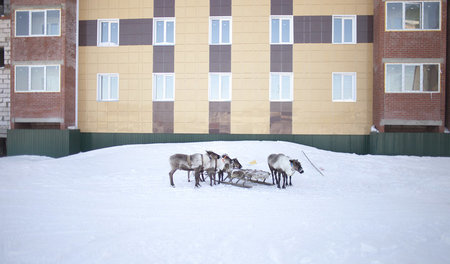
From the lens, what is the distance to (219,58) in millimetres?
13602

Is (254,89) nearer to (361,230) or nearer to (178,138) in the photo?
(178,138)

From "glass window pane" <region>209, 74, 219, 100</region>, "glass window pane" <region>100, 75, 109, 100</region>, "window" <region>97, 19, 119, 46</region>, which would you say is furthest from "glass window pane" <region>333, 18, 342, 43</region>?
"glass window pane" <region>100, 75, 109, 100</region>

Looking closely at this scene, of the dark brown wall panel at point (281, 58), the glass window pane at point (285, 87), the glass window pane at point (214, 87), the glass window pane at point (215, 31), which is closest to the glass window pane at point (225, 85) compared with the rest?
the glass window pane at point (214, 87)

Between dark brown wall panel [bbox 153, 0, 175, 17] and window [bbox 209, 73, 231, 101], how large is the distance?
4.03 meters

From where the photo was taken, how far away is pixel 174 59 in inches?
540

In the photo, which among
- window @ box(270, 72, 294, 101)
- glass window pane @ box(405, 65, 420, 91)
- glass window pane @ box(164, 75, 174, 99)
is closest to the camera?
glass window pane @ box(405, 65, 420, 91)

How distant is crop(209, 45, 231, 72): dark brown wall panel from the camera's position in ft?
44.5

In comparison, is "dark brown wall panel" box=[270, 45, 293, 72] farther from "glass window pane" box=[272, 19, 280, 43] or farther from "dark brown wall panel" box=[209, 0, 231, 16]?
"dark brown wall panel" box=[209, 0, 231, 16]

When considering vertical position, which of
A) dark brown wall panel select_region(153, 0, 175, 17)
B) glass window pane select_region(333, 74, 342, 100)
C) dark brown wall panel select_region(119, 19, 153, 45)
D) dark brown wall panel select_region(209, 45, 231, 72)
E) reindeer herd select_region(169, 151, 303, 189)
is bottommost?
reindeer herd select_region(169, 151, 303, 189)

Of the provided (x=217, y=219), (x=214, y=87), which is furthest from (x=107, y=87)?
(x=217, y=219)

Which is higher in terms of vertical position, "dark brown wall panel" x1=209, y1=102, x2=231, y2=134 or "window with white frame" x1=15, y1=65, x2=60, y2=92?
"window with white frame" x1=15, y1=65, x2=60, y2=92

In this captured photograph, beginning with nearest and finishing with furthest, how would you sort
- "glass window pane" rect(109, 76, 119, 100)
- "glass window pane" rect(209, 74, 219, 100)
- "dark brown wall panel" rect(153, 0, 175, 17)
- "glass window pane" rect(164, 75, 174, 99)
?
"dark brown wall panel" rect(153, 0, 175, 17) → "glass window pane" rect(209, 74, 219, 100) → "glass window pane" rect(164, 75, 174, 99) → "glass window pane" rect(109, 76, 119, 100)

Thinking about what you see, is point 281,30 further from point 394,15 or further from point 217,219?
point 217,219

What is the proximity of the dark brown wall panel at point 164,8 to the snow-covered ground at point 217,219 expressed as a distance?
358 inches
